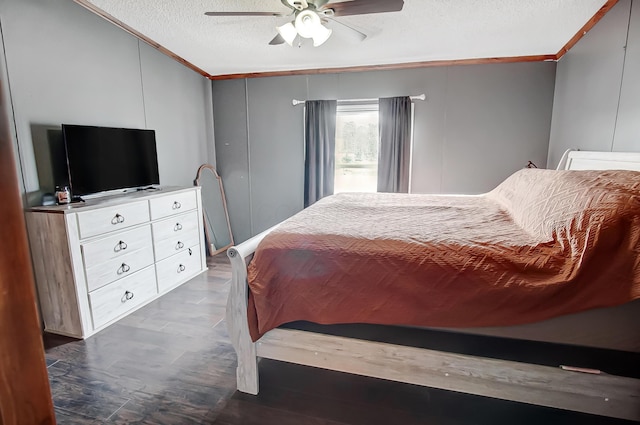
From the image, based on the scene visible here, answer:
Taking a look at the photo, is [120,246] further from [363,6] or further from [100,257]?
[363,6]

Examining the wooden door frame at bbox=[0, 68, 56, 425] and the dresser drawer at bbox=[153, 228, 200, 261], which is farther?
the dresser drawer at bbox=[153, 228, 200, 261]

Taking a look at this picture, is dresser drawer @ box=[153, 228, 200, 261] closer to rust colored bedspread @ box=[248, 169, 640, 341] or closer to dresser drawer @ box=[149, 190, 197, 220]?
dresser drawer @ box=[149, 190, 197, 220]

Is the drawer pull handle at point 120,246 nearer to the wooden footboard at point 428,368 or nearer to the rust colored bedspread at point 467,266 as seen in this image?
the wooden footboard at point 428,368

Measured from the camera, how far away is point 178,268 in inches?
130

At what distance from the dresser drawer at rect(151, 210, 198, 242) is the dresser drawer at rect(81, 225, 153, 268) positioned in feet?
0.31

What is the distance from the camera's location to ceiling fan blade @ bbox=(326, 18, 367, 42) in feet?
8.53

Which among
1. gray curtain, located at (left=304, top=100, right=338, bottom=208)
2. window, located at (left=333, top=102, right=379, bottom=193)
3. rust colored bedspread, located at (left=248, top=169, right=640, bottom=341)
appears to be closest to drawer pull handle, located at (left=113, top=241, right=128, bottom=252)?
rust colored bedspread, located at (left=248, top=169, right=640, bottom=341)

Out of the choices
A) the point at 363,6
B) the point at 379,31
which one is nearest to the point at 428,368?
the point at 363,6

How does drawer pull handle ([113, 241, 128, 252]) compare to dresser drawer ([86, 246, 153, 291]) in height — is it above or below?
above

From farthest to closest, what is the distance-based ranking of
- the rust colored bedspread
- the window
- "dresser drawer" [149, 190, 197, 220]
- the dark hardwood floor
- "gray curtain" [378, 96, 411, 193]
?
1. the window
2. "gray curtain" [378, 96, 411, 193]
3. "dresser drawer" [149, 190, 197, 220]
4. the dark hardwood floor
5. the rust colored bedspread

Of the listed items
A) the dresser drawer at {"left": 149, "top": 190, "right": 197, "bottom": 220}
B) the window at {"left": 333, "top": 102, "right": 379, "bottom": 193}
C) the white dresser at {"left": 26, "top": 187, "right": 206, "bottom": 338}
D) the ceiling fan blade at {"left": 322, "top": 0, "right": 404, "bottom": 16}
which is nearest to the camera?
the ceiling fan blade at {"left": 322, "top": 0, "right": 404, "bottom": 16}

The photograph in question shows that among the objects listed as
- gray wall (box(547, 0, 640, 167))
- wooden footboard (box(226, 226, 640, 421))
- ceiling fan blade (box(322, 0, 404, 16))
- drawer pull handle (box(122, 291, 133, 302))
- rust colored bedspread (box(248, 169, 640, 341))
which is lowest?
drawer pull handle (box(122, 291, 133, 302))

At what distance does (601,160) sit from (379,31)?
6.68 feet

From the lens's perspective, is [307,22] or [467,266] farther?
[307,22]
